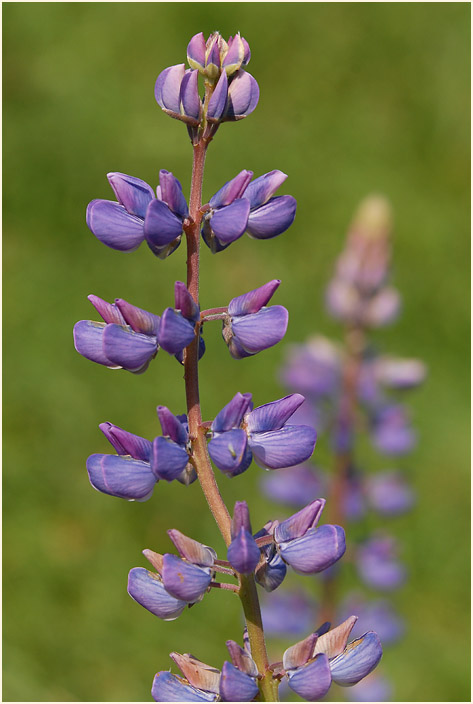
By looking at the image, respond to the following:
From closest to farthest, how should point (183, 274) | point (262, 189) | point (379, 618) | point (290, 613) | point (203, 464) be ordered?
point (203, 464), point (262, 189), point (290, 613), point (379, 618), point (183, 274)

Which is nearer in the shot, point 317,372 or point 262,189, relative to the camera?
point 262,189

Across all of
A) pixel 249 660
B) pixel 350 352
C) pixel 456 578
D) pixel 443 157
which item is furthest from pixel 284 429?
pixel 443 157

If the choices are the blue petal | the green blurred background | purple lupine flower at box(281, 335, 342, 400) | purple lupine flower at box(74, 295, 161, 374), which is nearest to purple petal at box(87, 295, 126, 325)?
purple lupine flower at box(74, 295, 161, 374)

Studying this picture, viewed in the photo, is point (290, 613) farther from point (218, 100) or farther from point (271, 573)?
point (218, 100)

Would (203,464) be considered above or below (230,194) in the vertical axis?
below

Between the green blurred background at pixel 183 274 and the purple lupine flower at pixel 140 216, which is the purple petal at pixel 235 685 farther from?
the green blurred background at pixel 183 274

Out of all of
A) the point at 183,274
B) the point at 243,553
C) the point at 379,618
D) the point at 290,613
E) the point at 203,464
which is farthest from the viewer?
the point at 183,274

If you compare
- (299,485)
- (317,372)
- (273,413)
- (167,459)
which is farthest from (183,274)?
(167,459)
